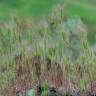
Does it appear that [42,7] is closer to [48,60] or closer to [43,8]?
[43,8]

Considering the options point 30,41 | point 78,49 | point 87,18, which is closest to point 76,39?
point 78,49

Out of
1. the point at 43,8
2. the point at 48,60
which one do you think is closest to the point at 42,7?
the point at 43,8

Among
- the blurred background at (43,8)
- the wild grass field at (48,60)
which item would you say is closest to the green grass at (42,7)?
the blurred background at (43,8)

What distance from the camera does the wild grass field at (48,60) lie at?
5.33m

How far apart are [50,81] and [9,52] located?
531 millimetres

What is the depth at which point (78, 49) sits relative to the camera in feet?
19.2

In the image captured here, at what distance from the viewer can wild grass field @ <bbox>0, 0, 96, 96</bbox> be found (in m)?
5.33

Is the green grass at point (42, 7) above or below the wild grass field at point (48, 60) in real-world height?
below

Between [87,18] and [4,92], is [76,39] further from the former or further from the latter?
[87,18]

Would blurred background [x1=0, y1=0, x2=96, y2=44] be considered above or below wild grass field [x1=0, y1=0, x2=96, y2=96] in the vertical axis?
below

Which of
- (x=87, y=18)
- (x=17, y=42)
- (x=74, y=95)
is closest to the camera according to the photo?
(x=74, y=95)

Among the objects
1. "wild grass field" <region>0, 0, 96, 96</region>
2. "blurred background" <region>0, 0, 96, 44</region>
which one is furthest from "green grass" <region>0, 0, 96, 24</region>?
"wild grass field" <region>0, 0, 96, 96</region>

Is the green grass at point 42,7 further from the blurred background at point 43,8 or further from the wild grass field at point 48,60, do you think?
the wild grass field at point 48,60

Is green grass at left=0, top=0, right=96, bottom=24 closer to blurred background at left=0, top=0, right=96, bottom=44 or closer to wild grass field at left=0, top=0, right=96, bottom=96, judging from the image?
blurred background at left=0, top=0, right=96, bottom=44
